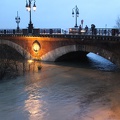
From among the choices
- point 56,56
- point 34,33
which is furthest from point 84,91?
point 34,33

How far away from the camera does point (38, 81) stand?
77.4 feet

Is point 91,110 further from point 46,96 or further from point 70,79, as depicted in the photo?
point 70,79

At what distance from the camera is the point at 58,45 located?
32.6 metres

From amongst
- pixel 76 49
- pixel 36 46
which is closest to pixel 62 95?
pixel 76 49

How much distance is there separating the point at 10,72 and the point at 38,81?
11.8 ft

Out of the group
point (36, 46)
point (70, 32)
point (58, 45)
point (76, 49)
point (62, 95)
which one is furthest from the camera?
point (36, 46)

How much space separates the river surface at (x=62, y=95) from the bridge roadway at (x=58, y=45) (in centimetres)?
204

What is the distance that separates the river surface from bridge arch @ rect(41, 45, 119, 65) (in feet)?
4.56

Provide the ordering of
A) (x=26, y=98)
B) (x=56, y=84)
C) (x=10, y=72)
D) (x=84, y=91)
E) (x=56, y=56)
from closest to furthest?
(x=26, y=98) → (x=84, y=91) → (x=56, y=84) → (x=10, y=72) → (x=56, y=56)

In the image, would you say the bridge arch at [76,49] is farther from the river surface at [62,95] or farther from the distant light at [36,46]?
the river surface at [62,95]

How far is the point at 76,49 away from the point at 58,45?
259cm

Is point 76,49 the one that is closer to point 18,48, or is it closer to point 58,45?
point 58,45

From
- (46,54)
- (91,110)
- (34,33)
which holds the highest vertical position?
(34,33)

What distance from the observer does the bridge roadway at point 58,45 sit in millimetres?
27031
